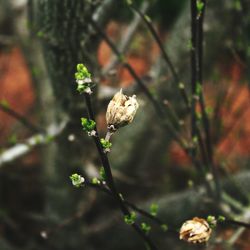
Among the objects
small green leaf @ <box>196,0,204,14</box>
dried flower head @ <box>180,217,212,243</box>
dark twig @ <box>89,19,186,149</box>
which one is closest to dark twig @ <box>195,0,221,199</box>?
small green leaf @ <box>196,0,204,14</box>

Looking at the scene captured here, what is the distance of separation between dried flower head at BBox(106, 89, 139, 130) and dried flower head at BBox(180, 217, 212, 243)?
0.89 feet

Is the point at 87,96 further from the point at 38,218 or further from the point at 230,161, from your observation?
the point at 230,161

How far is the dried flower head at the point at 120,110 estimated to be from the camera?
2.54 ft

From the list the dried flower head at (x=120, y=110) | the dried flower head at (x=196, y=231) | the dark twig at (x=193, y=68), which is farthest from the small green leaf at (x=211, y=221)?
the dark twig at (x=193, y=68)

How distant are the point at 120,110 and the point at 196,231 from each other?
0.31 m

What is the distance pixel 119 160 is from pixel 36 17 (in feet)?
4.17

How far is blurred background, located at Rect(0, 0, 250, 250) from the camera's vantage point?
1.53 m

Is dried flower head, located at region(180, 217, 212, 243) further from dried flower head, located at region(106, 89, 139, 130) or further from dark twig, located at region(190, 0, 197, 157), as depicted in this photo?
dark twig, located at region(190, 0, 197, 157)

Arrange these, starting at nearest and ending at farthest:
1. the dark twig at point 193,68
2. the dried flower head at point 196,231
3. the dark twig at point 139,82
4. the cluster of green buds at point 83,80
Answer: the cluster of green buds at point 83,80 → the dried flower head at point 196,231 → the dark twig at point 193,68 → the dark twig at point 139,82

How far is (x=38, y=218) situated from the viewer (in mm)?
2471

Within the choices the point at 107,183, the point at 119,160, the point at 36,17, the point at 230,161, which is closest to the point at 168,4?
the point at 230,161

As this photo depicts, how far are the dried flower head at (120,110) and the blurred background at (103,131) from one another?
64 centimetres

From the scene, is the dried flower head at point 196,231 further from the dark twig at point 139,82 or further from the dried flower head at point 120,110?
the dark twig at point 139,82

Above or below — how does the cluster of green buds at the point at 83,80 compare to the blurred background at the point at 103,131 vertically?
below
